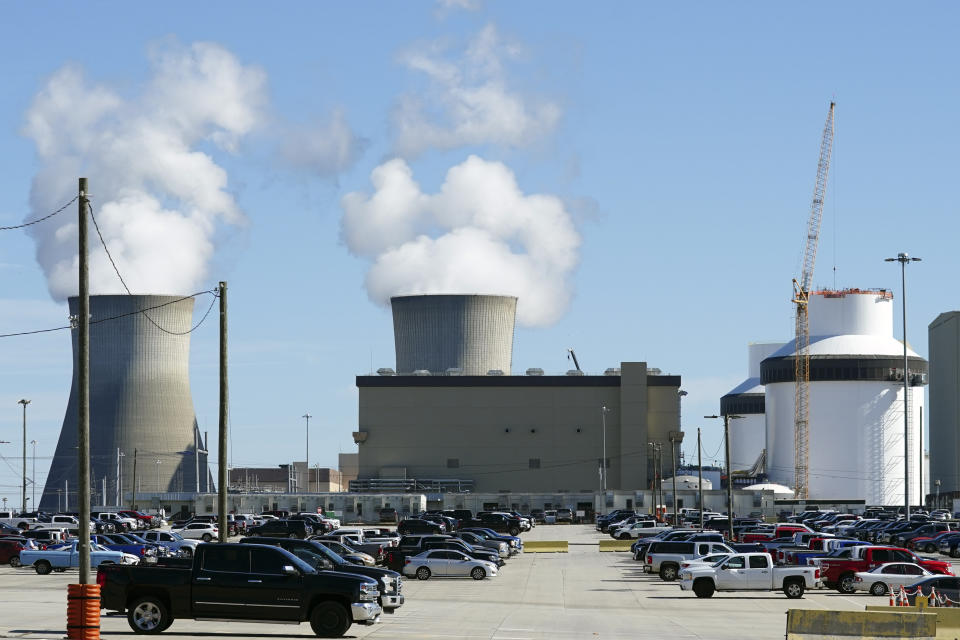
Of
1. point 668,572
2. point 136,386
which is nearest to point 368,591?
point 668,572

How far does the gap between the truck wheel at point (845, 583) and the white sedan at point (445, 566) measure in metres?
13.7

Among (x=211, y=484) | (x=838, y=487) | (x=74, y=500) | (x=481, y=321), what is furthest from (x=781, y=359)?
(x=74, y=500)

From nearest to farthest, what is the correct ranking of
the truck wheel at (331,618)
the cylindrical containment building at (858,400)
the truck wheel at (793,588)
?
the truck wheel at (331,618)
the truck wheel at (793,588)
the cylindrical containment building at (858,400)

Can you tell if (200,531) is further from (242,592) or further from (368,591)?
(368,591)

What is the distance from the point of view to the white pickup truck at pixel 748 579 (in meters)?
44.9

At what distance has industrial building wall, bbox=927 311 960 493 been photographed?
179000 millimetres

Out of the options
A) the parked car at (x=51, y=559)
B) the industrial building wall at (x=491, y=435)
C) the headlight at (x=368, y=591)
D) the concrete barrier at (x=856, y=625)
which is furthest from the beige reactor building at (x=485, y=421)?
the concrete barrier at (x=856, y=625)

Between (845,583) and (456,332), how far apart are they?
387 ft

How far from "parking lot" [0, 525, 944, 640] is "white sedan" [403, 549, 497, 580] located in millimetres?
412

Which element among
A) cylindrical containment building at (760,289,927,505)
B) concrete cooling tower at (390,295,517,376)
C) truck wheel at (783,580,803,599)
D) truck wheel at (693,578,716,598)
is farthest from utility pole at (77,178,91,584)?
cylindrical containment building at (760,289,927,505)

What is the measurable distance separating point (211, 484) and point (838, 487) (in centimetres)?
8170

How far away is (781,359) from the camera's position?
569ft

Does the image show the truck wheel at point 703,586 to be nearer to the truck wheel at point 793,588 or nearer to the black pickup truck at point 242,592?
the truck wheel at point 793,588

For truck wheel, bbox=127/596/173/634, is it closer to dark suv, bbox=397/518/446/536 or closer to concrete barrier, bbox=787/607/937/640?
concrete barrier, bbox=787/607/937/640
